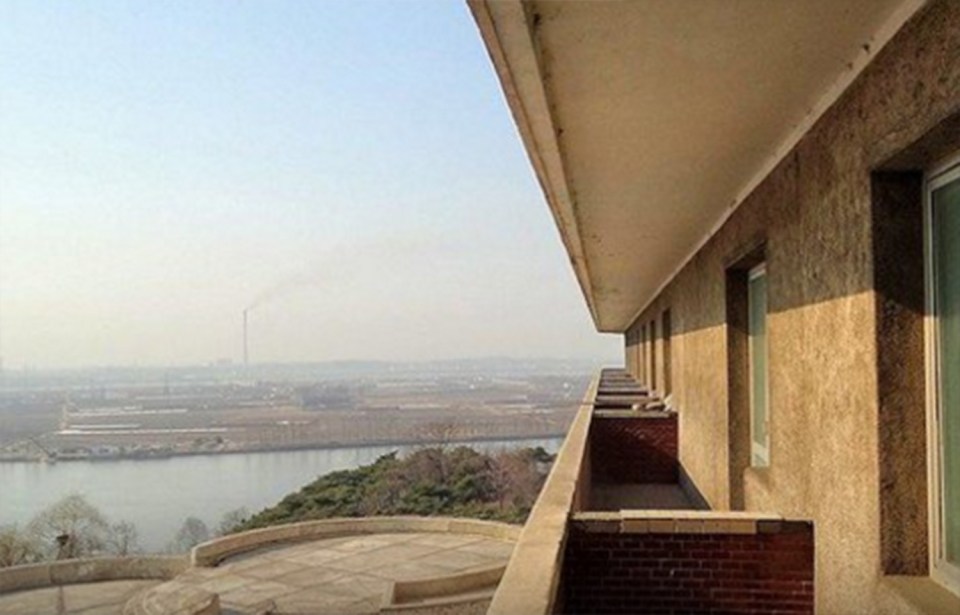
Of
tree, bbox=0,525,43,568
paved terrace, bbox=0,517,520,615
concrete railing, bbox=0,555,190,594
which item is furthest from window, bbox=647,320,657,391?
tree, bbox=0,525,43,568

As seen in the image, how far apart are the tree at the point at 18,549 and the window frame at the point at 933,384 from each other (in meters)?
31.9

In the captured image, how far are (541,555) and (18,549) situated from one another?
32353 millimetres

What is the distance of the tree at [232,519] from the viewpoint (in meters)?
39.4

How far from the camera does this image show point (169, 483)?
6700cm

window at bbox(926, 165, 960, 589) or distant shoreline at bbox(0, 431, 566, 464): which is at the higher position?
window at bbox(926, 165, 960, 589)

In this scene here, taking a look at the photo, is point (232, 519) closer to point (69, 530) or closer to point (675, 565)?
point (69, 530)

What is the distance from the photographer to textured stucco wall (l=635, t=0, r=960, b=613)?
3000 mm

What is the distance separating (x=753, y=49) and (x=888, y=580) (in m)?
2.06

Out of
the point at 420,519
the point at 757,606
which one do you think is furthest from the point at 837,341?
the point at 420,519

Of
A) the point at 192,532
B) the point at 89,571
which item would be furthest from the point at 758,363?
the point at 192,532

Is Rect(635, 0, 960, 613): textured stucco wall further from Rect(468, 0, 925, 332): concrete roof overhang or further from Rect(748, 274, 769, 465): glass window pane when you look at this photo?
Rect(748, 274, 769, 465): glass window pane

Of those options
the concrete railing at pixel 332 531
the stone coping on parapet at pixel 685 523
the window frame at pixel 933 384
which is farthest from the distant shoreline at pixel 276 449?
the window frame at pixel 933 384

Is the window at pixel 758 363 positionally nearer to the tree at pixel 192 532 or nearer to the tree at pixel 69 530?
the tree at pixel 69 530

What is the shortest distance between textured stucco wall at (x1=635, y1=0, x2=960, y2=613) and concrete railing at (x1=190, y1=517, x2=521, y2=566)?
1479 centimetres
